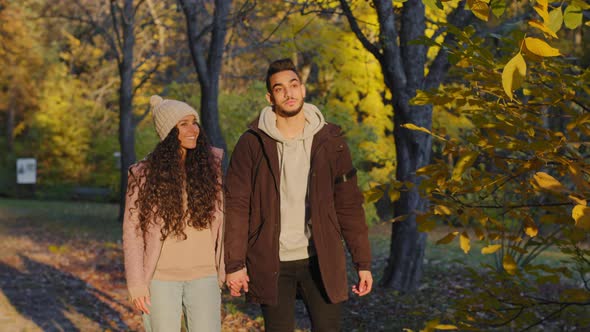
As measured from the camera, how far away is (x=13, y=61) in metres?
40.8

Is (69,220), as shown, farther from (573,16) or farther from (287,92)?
(573,16)

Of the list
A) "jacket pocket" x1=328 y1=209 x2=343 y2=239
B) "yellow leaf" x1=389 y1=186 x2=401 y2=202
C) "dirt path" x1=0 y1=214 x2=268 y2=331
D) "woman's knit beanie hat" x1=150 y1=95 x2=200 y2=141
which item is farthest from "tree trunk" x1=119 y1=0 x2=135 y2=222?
"yellow leaf" x1=389 y1=186 x2=401 y2=202

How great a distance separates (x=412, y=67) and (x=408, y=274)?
2.60 meters

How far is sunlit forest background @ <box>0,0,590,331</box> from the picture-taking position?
3803 mm

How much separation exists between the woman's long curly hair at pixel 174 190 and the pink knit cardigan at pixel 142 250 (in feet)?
0.11

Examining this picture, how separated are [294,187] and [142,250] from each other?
94cm

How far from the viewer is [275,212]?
4.18 m

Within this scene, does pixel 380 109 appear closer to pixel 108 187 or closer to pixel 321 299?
pixel 321 299

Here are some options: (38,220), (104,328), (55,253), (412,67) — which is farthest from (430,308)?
(38,220)

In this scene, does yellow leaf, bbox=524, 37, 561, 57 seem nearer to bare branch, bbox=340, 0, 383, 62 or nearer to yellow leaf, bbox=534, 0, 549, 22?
yellow leaf, bbox=534, 0, 549, 22

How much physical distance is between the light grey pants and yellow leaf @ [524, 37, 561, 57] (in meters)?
2.63

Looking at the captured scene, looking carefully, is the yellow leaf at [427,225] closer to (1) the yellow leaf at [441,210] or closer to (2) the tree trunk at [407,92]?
(1) the yellow leaf at [441,210]

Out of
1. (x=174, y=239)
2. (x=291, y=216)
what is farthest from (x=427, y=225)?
(x=174, y=239)

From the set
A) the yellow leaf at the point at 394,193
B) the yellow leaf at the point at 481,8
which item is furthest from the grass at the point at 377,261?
the yellow leaf at the point at 481,8
